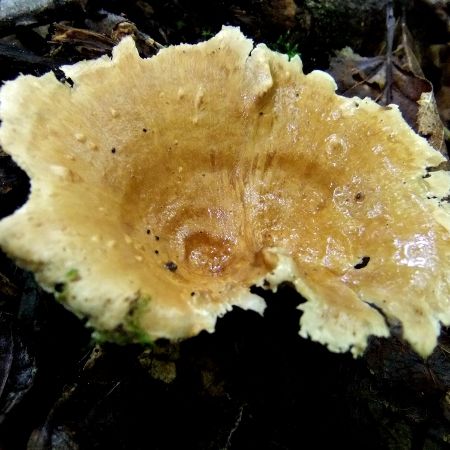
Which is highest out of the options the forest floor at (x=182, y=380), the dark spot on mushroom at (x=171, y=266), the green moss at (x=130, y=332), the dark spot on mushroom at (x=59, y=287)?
the dark spot on mushroom at (x=59, y=287)

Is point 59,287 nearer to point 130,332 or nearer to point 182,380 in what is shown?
point 130,332

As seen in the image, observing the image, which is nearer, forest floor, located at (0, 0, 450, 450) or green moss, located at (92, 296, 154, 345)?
green moss, located at (92, 296, 154, 345)

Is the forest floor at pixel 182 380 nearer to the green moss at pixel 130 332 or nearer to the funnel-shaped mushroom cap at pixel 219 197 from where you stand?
the funnel-shaped mushroom cap at pixel 219 197

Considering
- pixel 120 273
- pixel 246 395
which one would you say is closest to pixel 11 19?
pixel 120 273

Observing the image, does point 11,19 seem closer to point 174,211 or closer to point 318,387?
point 174,211

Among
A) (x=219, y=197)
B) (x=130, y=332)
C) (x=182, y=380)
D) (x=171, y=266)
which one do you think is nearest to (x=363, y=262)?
(x=219, y=197)

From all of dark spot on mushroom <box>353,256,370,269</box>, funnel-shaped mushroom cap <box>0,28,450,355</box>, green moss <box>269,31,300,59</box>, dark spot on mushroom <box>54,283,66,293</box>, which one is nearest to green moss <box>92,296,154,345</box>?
funnel-shaped mushroom cap <box>0,28,450,355</box>

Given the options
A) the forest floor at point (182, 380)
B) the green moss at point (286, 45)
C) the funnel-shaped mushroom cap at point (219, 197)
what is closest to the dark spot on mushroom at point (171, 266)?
the funnel-shaped mushroom cap at point (219, 197)

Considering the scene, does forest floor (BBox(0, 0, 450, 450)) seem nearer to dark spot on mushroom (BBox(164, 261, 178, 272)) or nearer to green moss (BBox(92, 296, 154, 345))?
dark spot on mushroom (BBox(164, 261, 178, 272))
